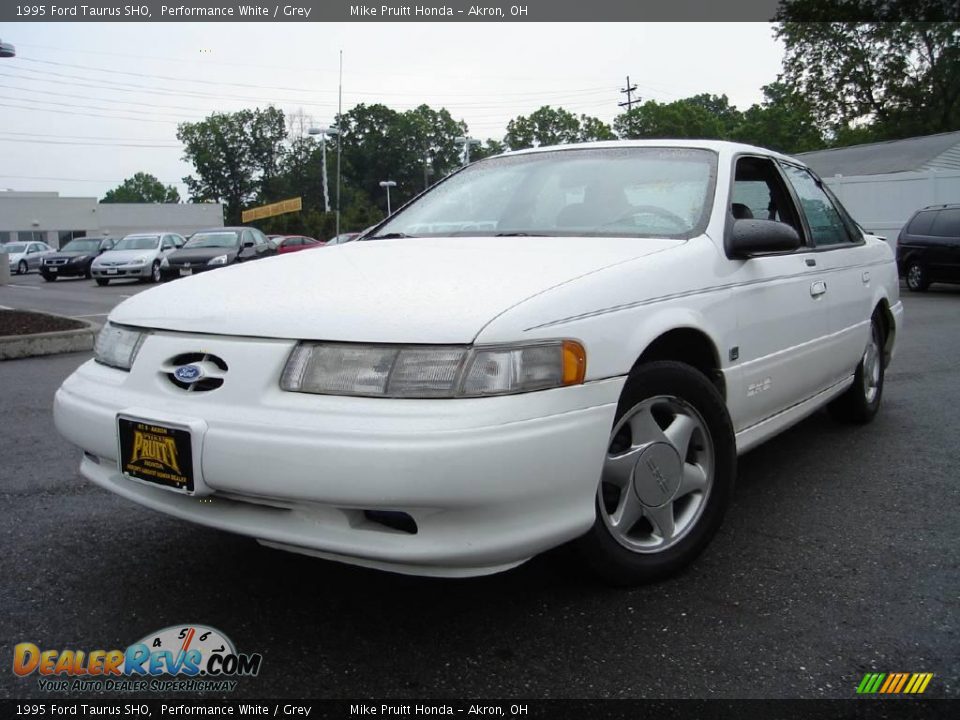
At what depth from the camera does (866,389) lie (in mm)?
4777

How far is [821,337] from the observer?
3.81 m

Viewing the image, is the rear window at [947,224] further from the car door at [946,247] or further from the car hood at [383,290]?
the car hood at [383,290]

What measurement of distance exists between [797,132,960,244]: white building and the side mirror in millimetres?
17472

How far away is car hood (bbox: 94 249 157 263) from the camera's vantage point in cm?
2214

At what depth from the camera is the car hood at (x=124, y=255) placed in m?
22.1

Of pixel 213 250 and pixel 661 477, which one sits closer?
pixel 661 477

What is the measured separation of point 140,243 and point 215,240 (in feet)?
16.1

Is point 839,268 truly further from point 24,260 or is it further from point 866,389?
point 24,260

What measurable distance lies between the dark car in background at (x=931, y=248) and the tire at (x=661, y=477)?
13657 mm

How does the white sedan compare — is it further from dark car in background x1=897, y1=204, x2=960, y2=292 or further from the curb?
dark car in background x1=897, y1=204, x2=960, y2=292

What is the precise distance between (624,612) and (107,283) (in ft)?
75.9

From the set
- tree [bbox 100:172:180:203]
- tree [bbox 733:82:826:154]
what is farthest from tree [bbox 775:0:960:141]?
tree [bbox 100:172:180:203]

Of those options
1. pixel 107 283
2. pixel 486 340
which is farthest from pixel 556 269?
pixel 107 283

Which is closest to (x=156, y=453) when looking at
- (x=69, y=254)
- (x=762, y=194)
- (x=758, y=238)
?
(x=758, y=238)
